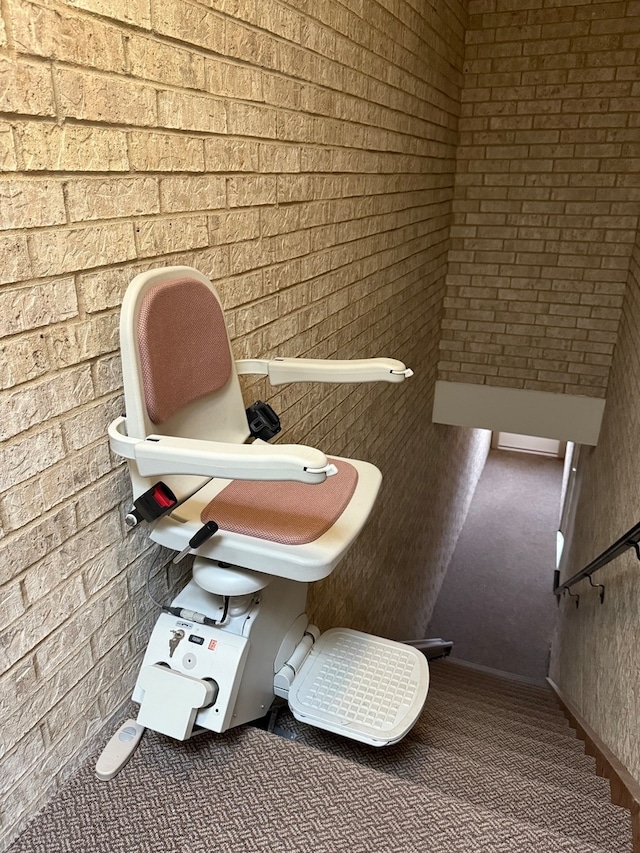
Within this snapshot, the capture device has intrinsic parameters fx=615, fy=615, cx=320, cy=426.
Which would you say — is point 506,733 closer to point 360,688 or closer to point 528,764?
point 528,764

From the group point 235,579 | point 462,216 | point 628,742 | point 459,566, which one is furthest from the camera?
point 459,566

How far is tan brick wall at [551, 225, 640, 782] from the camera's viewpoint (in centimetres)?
198

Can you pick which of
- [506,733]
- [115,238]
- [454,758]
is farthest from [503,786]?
[115,238]

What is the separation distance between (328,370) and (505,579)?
16.7 ft

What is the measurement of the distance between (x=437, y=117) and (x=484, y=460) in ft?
18.2

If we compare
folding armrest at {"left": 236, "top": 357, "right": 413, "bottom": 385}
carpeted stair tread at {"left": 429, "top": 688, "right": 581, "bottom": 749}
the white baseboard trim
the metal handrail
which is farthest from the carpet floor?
folding armrest at {"left": 236, "top": 357, "right": 413, "bottom": 385}

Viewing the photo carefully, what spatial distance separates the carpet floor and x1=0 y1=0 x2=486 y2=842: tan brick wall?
3.38m

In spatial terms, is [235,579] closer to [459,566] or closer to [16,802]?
[16,802]

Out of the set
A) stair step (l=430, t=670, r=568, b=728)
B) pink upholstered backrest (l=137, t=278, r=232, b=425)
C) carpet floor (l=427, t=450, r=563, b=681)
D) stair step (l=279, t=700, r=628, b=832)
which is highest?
pink upholstered backrest (l=137, t=278, r=232, b=425)

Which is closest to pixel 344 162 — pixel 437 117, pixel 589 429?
pixel 437 117

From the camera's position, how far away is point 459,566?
6352mm

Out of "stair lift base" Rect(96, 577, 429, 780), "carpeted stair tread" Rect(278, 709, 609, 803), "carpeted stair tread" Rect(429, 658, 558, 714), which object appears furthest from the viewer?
"carpeted stair tread" Rect(429, 658, 558, 714)

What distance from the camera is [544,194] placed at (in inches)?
165

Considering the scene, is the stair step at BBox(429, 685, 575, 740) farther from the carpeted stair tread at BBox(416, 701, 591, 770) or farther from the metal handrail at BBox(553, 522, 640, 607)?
the metal handrail at BBox(553, 522, 640, 607)
